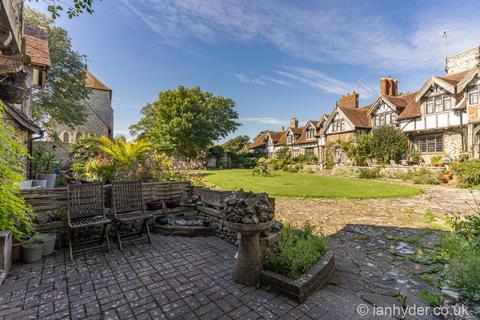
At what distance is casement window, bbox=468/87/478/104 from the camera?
1636 centimetres

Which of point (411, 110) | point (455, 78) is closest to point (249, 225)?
point (411, 110)

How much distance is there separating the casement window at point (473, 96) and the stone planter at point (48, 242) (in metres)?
24.5

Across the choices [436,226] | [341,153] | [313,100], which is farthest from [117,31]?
[341,153]

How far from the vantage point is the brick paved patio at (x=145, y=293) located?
8.58 ft

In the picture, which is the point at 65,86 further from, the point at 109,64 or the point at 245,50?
the point at 245,50

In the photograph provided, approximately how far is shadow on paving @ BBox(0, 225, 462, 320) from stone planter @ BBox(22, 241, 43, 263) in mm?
142

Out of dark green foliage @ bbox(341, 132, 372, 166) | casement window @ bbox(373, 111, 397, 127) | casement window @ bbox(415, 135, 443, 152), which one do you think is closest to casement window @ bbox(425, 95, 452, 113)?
casement window @ bbox(415, 135, 443, 152)

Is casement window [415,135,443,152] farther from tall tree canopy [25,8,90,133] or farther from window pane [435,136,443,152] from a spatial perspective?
tall tree canopy [25,8,90,133]

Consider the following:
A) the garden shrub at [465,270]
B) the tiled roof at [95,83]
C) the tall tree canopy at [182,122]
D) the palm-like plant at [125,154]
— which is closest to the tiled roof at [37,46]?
the palm-like plant at [125,154]

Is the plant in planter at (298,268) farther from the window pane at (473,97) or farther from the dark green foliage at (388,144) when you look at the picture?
the window pane at (473,97)

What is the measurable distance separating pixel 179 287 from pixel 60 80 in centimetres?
2219

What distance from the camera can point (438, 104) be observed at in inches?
756

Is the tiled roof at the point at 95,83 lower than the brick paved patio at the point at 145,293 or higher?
higher

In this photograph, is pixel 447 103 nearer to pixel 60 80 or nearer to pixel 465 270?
pixel 465 270
